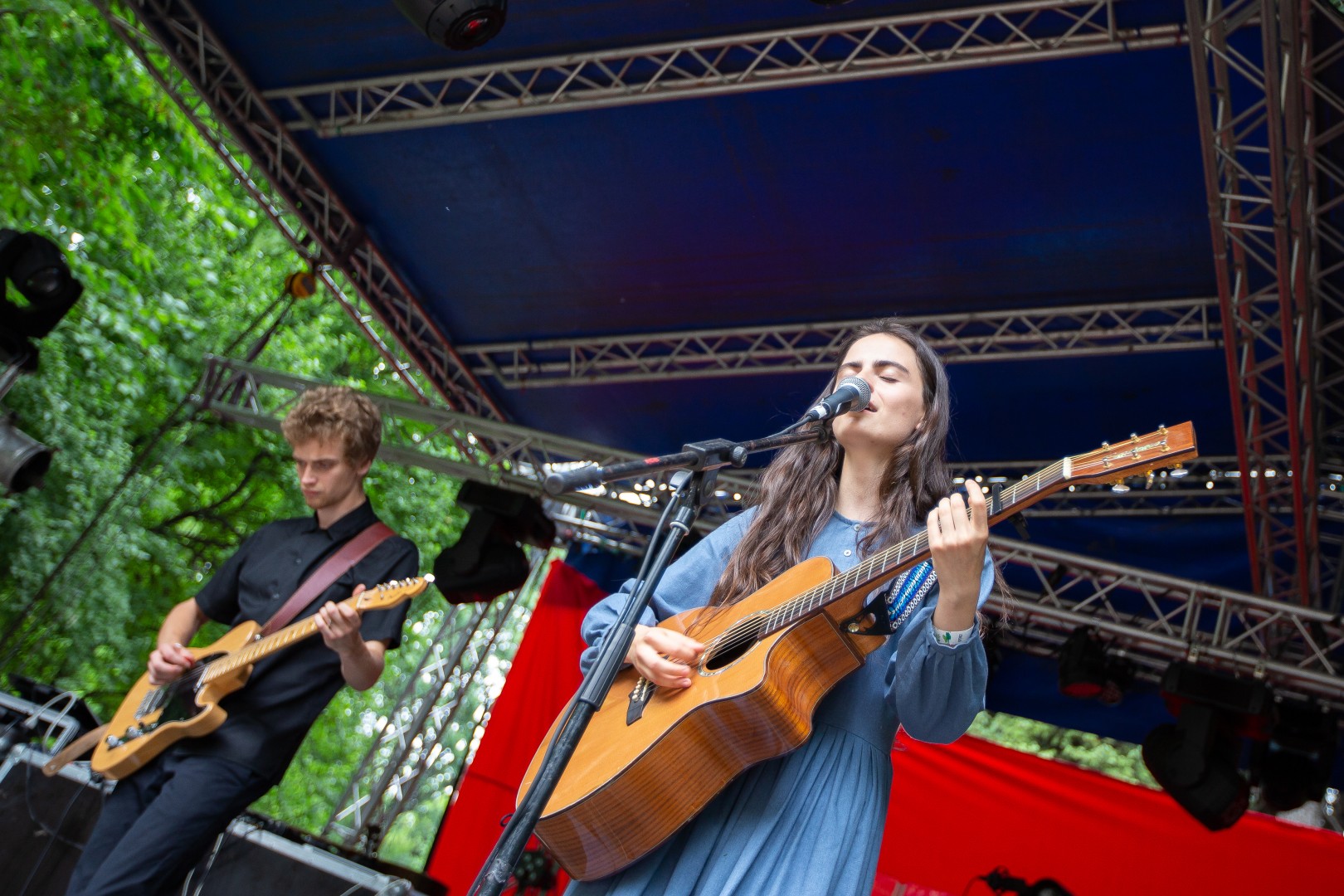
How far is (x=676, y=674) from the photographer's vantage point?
2.35 metres

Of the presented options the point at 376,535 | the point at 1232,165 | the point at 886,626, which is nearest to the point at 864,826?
the point at 886,626

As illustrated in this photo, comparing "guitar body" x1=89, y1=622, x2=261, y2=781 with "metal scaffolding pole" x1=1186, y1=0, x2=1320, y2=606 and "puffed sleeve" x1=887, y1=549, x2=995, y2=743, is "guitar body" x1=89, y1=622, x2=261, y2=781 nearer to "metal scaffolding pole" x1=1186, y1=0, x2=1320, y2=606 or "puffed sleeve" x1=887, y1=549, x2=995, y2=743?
"puffed sleeve" x1=887, y1=549, x2=995, y2=743

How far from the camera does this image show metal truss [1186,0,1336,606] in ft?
15.3

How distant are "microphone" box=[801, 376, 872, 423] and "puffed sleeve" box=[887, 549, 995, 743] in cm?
46

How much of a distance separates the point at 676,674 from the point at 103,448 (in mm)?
10960

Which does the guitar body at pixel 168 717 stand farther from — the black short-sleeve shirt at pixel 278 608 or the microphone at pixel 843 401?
the microphone at pixel 843 401

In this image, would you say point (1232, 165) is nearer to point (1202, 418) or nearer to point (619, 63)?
point (1202, 418)

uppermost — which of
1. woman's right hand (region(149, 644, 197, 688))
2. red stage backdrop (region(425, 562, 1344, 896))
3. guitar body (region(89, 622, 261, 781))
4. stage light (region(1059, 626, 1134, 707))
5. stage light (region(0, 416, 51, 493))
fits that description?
stage light (region(1059, 626, 1134, 707))

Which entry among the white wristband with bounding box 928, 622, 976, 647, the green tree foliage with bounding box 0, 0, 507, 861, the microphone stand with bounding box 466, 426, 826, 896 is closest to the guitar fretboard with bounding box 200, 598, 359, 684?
the microphone stand with bounding box 466, 426, 826, 896

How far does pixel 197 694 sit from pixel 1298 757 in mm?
6557

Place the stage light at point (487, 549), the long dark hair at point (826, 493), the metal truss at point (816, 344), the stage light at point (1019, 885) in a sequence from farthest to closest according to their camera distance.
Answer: the stage light at point (487, 549) < the stage light at point (1019, 885) < the metal truss at point (816, 344) < the long dark hair at point (826, 493)

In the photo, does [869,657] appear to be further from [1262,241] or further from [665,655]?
[1262,241]

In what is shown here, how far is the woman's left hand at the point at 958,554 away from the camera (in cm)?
211

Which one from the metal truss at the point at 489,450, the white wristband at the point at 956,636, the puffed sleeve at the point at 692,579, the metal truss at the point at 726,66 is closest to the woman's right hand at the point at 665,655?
the puffed sleeve at the point at 692,579
